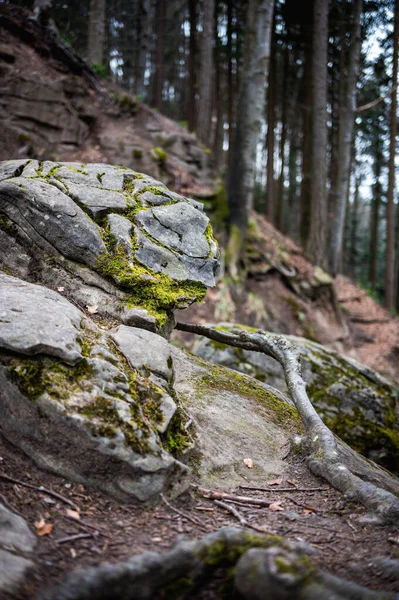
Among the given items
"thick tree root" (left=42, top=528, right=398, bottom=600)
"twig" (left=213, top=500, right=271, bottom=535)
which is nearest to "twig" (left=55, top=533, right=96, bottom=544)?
"thick tree root" (left=42, top=528, right=398, bottom=600)

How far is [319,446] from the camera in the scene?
375 centimetres

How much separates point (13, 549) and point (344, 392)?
5416mm

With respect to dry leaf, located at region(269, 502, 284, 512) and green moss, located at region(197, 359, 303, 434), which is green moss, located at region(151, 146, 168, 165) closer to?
green moss, located at region(197, 359, 303, 434)

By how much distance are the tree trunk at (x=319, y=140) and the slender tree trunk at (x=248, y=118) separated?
10.6 feet

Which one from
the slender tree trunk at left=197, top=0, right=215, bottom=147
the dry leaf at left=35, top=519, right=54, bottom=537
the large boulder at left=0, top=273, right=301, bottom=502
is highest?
the slender tree trunk at left=197, top=0, right=215, bottom=147

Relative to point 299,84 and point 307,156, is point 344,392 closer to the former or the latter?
point 307,156

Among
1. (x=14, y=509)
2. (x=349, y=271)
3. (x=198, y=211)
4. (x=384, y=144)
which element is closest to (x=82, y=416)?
(x=14, y=509)

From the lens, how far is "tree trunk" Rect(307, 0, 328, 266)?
42.4 ft

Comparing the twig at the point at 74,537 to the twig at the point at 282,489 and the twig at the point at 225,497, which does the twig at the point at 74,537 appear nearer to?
the twig at the point at 225,497

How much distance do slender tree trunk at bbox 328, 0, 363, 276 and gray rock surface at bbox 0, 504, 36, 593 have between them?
14.4m

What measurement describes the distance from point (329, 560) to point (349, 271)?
34.5 metres

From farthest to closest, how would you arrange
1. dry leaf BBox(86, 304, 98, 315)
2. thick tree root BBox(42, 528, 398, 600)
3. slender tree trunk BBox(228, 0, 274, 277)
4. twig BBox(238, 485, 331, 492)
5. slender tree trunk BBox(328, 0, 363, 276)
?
1. slender tree trunk BBox(328, 0, 363, 276)
2. slender tree trunk BBox(228, 0, 274, 277)
3. dry leaf BBox(86, 304, 98, 315)
4. twig BBox(238, 485, 331, 492)
5. thick tree root BBox(42, 528, 398, 600)

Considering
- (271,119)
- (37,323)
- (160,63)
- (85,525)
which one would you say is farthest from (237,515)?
(160,63)

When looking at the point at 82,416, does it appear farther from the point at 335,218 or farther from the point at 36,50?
the point at 335,218
